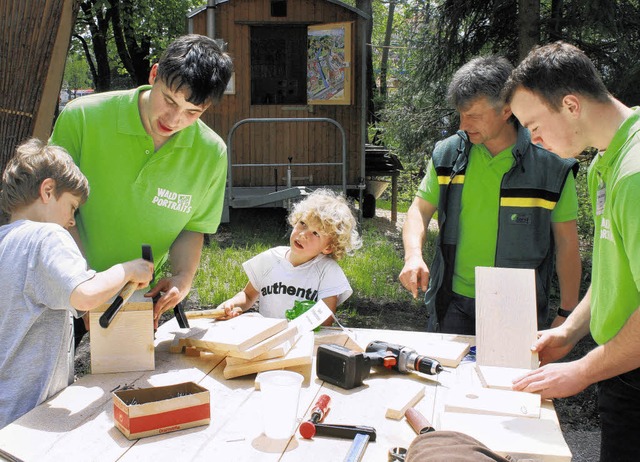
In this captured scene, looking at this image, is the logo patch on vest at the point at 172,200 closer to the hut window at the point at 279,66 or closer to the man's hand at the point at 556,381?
the man's hand at the point at 556,381

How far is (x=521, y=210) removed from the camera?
286cm

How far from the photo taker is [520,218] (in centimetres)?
286

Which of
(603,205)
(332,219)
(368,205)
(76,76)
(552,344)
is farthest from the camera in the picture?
(76,76)

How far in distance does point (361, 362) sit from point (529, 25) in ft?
16.0

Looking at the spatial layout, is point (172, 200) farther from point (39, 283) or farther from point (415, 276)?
point (415, 276)

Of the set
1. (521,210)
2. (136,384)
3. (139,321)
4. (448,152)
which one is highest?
(448,152)

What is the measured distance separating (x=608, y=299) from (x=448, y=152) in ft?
4.00

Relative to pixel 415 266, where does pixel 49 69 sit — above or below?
above

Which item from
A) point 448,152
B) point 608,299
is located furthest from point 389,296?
point 608,299

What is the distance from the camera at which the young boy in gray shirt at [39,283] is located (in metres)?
1.90

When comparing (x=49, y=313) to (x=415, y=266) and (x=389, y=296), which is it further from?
(x=389, y=296)

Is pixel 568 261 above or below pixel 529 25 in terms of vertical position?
below

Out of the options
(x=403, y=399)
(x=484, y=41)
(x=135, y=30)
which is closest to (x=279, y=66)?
(x=484, y=41)

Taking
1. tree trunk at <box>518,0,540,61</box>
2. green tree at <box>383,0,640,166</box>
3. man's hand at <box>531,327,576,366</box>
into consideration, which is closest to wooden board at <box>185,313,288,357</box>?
man's hand at <box>531,327,576,366</box>
